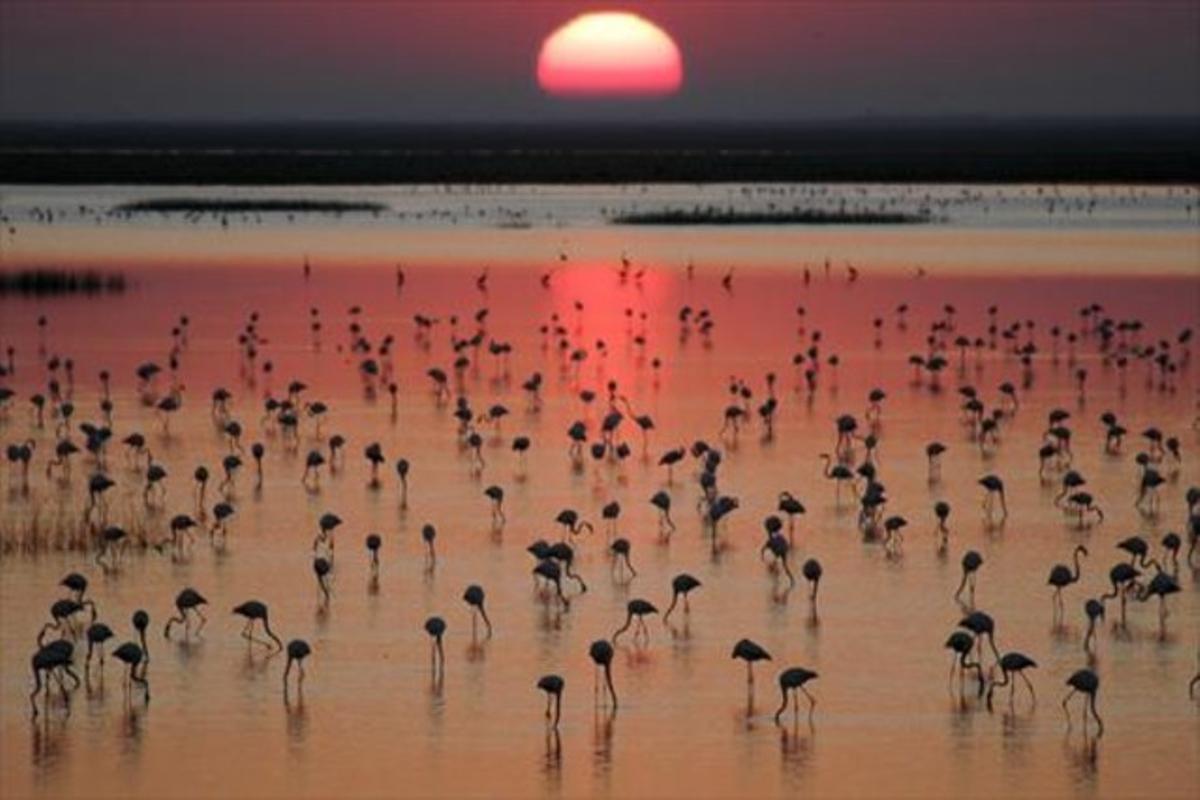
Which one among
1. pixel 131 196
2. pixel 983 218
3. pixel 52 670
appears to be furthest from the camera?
pixel 131 196

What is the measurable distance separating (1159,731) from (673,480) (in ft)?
27.6

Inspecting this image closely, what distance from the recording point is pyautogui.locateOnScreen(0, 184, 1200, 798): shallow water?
44.0ft

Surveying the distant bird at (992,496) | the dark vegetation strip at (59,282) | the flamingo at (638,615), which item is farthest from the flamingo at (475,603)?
the dark vegetation strip at (59,282)

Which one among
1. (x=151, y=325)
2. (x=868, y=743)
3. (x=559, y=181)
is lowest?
(x=868, y=743)

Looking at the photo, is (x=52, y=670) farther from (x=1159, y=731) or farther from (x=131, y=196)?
(x=131, y=196)

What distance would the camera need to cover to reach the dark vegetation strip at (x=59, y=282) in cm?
4016

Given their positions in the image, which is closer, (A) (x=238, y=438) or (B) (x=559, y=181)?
(A) (x=238, y=438)

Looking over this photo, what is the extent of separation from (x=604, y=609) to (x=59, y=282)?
26520mm

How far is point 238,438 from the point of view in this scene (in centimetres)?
2406

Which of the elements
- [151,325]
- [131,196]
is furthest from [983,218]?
[151,325]

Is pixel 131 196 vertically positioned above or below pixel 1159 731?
above

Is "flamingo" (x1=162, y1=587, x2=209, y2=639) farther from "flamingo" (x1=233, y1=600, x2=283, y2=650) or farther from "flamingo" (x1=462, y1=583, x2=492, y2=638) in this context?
"flamingo" (x1=462, y1=583, x2=492, y2=638)

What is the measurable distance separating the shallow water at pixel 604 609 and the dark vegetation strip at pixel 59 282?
27.3 ft

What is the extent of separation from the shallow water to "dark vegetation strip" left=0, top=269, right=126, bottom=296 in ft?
27.3
